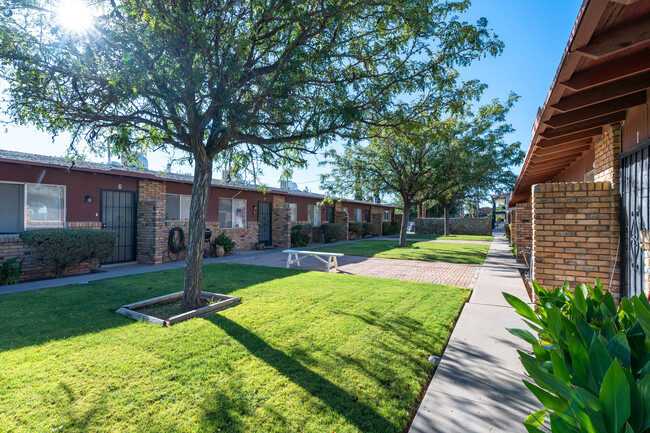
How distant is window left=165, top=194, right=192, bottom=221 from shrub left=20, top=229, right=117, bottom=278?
3.15 meters

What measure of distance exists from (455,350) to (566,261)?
190 centimetres

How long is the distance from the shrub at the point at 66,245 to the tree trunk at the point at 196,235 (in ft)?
15.4

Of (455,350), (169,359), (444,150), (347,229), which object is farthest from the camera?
(347,229)

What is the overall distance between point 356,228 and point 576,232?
1934cm

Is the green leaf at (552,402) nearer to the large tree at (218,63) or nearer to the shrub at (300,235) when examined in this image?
the large tree at (218,63)

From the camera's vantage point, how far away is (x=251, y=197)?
15453mm

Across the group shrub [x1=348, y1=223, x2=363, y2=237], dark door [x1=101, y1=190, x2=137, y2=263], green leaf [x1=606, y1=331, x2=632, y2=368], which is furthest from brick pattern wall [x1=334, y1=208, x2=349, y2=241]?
green leaf [x1=606, y1=331, x2=632, y2=368]

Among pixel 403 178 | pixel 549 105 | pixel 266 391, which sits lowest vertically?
pixel 266 391

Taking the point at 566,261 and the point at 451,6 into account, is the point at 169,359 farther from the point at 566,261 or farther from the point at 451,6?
the point at 451,6

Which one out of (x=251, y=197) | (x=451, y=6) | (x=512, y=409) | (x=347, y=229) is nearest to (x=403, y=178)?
(x=347, y=229)

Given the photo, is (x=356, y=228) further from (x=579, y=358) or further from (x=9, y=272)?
(x=579, y=358)

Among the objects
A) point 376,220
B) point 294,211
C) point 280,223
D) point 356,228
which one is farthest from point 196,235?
point 376,220

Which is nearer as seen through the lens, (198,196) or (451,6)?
(451,6)

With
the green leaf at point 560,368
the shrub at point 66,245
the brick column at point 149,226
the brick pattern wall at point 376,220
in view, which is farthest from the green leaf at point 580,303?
the brick pattern wall at point 376,220
